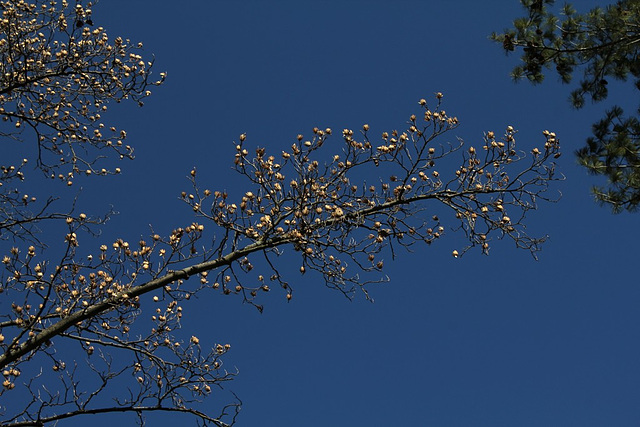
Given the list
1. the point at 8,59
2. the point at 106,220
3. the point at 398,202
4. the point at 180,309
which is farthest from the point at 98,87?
the point at 398,202

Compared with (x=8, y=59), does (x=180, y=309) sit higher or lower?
lower

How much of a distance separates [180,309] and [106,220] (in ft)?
7.37

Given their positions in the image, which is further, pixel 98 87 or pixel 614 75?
pixel 614 75

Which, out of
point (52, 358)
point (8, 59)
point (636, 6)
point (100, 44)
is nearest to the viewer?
point (52, 358)

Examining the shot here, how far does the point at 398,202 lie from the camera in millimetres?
7848

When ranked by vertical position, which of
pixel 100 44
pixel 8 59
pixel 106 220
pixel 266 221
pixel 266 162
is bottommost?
pixel 266 221

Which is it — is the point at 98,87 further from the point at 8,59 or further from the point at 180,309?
the point at 180,309

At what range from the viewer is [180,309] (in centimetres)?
812

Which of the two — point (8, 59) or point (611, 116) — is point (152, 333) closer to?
point (8, 59)

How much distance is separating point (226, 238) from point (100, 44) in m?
4.55

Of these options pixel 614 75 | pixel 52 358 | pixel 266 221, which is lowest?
pixel 52 358

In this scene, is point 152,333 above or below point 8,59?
below

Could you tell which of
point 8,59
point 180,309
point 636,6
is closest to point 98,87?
point 8,59

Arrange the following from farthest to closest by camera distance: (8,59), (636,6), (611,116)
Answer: (611,116), (636,6), (8,59)
